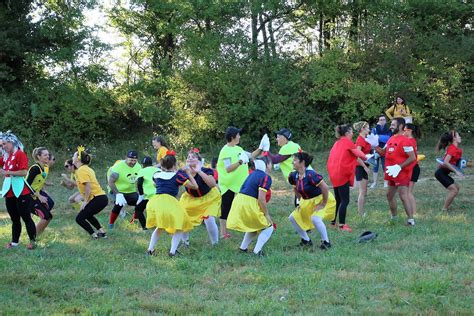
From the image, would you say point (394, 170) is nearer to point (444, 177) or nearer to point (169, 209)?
point (444, 177)

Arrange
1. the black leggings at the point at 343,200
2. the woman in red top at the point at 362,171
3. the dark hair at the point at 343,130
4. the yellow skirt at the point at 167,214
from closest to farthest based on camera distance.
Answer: the yellow skirt at the point at 167,214 < the black leggings at the point at 343,200 < the dark hair at the point at 343,130 < the woman in red top at the point at 362,171

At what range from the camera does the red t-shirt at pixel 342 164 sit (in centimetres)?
952

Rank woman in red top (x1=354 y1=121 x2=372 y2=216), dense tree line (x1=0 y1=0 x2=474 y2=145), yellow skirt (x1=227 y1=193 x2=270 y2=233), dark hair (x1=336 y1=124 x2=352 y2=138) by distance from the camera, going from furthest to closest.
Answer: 1. dense tree line (x1=0 y1=0 x2=474 y2=145)
2. woman in red top (x1=354 y1=121 x2=372 y2=216)
3. dark hair (x1=336 y1=124 x2=352 y2=138)
4. yellow skirt (x1=227 y1=193 x2=270 y2=233)

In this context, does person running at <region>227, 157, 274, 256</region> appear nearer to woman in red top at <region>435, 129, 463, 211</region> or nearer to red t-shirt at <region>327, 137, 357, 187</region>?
red t-shirt at <region>327, 137, 357, 187</region>

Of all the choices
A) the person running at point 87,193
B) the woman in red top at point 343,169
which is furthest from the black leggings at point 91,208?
the woman in red top at point 343,169

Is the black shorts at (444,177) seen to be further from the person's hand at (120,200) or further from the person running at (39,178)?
the person running at (39,178)

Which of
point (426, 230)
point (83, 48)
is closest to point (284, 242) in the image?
point (426, 230)

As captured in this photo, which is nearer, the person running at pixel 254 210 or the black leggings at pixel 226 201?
the person running at pixel 254 210

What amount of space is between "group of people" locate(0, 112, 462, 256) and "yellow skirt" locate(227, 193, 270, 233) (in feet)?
0.04

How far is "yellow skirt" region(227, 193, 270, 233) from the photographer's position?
7.79 m

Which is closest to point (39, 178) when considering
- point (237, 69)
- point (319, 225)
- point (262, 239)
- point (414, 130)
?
point (262, 239)

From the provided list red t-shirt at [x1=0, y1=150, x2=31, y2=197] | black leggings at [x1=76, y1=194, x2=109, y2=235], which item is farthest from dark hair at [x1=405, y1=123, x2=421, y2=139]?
red t-shirt at [x1=0, y1=150, x2=31, y2=197]

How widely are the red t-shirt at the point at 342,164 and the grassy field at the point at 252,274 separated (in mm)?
807

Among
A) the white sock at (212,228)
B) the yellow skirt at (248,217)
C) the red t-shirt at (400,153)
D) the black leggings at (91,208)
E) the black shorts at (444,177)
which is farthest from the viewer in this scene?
the black shorts at (444,177)
